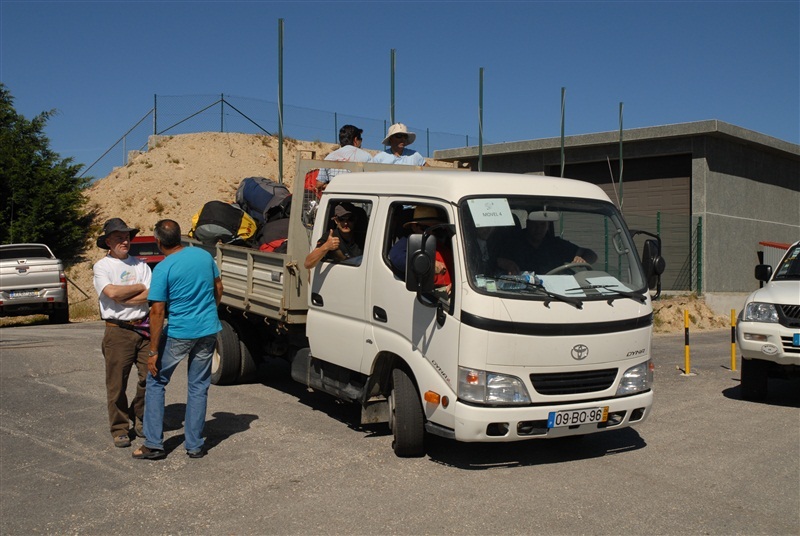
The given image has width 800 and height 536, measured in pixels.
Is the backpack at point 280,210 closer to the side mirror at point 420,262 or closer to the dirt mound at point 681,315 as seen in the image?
the side mirror at point 420,262

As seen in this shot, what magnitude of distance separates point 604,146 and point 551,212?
19.2 metres

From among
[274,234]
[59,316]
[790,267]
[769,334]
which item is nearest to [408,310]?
[274,234]

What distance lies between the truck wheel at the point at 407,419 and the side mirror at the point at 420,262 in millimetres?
918

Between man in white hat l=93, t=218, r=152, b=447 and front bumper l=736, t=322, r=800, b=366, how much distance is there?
6.57m

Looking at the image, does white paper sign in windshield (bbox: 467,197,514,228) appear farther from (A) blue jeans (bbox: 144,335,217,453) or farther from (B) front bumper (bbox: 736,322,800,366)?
(B) front bumper (bbox: 736,322,800,366)

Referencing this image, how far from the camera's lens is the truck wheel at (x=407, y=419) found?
264 inches

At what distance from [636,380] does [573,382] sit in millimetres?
673

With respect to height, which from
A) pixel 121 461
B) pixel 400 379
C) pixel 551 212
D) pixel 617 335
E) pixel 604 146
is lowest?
pixel 121 461

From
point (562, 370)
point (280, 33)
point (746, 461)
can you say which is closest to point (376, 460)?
point (562, 370)

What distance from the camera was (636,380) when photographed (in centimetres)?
662

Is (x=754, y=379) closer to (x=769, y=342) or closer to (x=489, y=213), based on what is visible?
(x=769, y=342)

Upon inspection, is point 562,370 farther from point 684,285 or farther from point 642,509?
point 684,285

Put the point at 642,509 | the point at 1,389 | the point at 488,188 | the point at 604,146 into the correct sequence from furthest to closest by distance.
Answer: the point at 604,146, the point at 1,389, the point at 488,188, the point at 642,509

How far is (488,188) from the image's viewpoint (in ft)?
21.9
